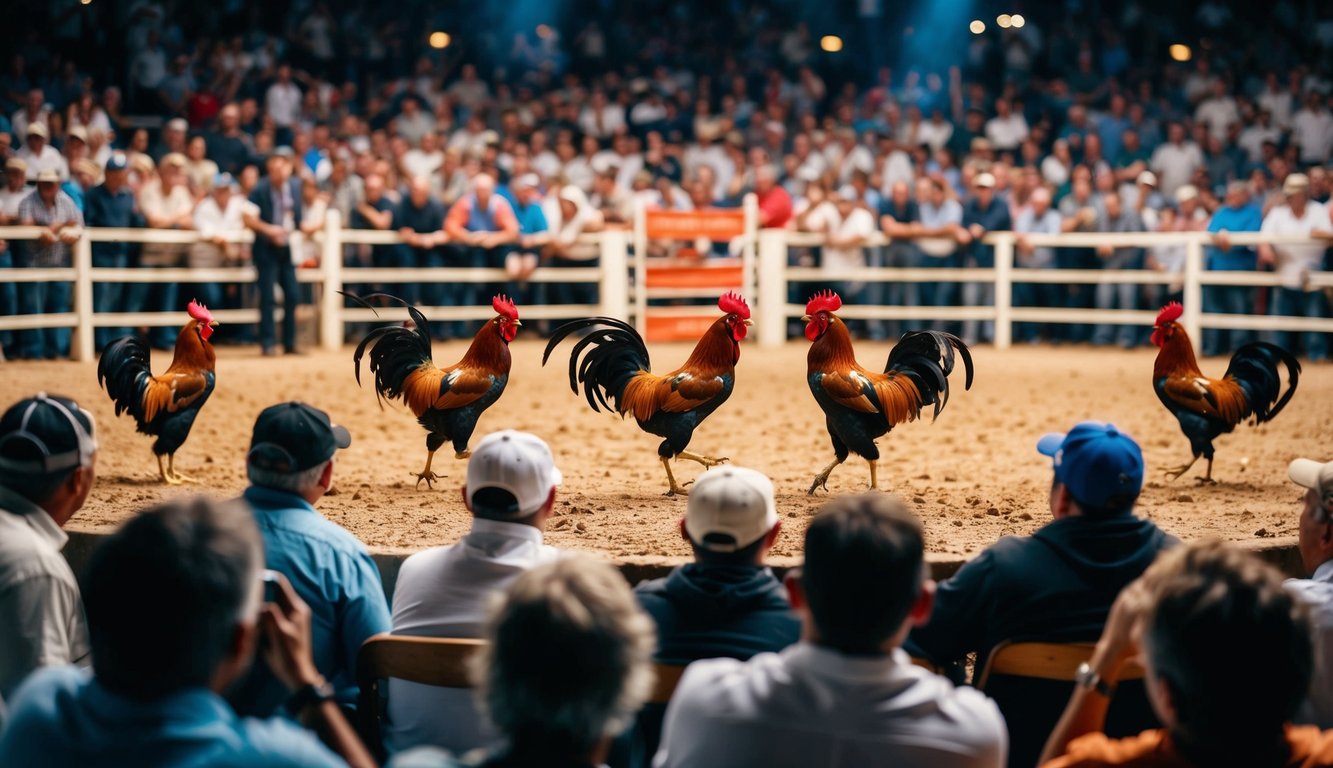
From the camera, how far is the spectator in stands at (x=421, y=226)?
1451 cm

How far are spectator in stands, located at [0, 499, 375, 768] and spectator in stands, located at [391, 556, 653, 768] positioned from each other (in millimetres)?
305

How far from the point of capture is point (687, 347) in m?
15.1

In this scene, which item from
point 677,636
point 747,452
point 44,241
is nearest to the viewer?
point 677,636

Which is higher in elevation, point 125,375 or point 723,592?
point 125,375

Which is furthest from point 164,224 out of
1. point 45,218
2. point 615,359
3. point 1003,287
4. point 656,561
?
point 656,561

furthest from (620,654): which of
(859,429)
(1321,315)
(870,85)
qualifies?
(870,85)

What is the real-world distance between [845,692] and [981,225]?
1310 centimetres

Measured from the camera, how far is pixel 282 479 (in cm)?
369

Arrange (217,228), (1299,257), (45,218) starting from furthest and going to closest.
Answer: (217,228) → (1299,257) → (45,218)

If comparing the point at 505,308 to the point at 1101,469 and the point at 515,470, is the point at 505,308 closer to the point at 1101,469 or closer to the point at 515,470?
the point at 515,470

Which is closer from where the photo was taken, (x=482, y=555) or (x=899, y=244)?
(x=482, y=555)

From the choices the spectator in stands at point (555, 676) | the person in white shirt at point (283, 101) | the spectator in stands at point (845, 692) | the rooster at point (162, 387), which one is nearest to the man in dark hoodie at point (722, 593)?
the spectator in stands at point (845, 692)

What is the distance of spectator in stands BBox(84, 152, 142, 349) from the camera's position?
43.1 feet

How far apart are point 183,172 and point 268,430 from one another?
11.2 metres
